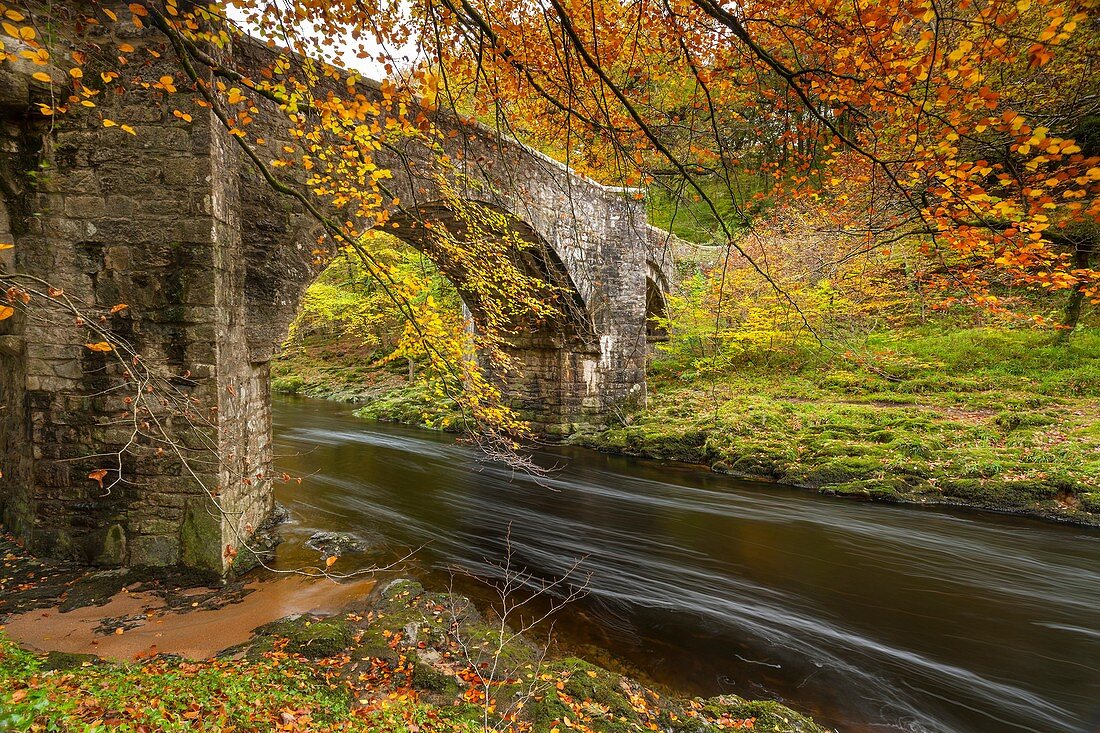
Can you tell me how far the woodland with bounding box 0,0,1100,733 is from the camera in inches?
91.9

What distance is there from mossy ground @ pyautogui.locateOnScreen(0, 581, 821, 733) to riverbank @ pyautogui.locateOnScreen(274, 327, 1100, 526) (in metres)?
3.99

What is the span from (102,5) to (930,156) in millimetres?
5451

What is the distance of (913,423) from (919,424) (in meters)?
0.09

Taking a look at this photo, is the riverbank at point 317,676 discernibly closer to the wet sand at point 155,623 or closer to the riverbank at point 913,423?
the wet sand at point 155,623

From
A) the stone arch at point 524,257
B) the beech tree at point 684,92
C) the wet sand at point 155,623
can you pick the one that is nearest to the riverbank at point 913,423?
the stone arch at point 524,257

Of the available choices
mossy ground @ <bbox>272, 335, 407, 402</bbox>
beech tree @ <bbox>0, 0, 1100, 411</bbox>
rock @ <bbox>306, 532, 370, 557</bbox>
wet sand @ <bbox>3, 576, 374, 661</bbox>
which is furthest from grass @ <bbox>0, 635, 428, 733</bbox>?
mossy ground @ <bbox>272, 335, 407, 402</bbox>

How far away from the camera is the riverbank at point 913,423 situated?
6879 millimetres

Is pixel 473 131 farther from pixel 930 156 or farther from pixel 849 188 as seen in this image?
pixel 849 188

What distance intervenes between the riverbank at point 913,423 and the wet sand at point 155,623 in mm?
4147

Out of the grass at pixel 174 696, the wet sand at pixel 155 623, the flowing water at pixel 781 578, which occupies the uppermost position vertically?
the grass at pixel 174 696

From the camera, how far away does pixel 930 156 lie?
2344 mm

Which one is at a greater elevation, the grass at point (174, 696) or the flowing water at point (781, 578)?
the grass at point (174, 696)

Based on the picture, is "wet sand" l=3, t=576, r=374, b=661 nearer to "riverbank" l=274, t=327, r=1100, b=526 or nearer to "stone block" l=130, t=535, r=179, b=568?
"stone block" l=130, t=535, r=179, b=568

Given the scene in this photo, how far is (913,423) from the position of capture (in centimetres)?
824
